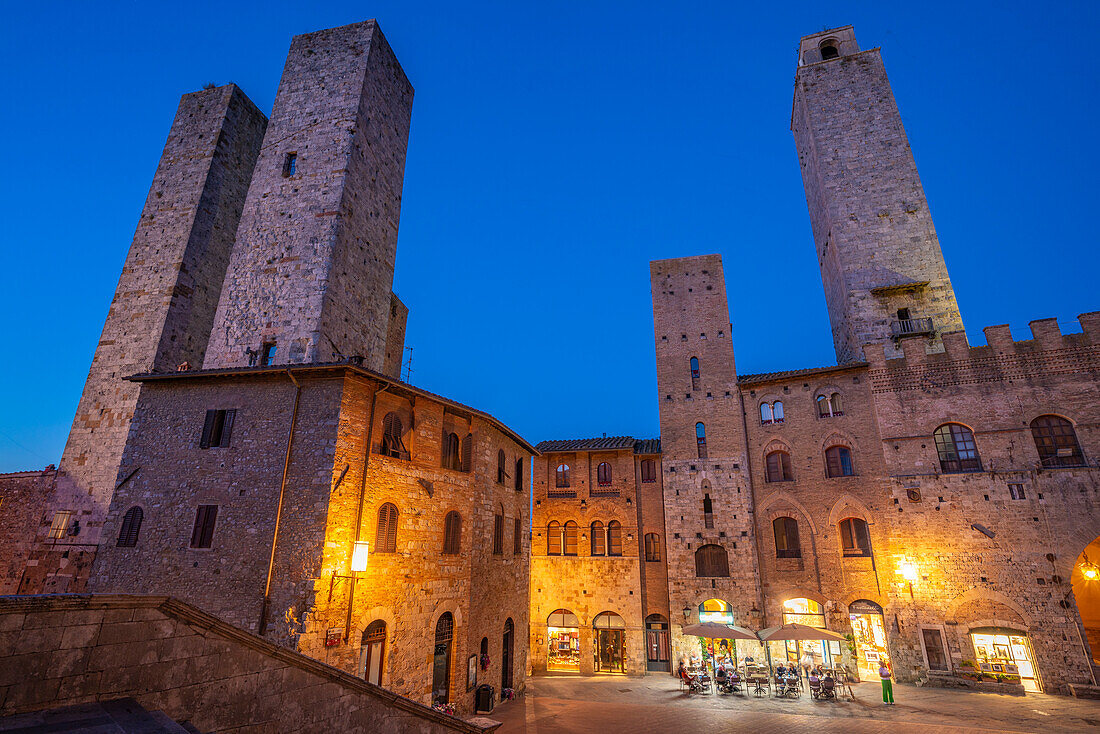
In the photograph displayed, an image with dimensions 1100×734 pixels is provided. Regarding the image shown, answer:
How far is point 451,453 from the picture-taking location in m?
16.6

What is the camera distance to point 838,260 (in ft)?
85.0

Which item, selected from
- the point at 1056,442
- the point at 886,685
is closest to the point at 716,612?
the point at 886,685

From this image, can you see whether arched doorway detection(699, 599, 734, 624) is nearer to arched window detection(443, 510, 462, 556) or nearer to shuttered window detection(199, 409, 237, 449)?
arched window detection(443, 510, 462, 556)

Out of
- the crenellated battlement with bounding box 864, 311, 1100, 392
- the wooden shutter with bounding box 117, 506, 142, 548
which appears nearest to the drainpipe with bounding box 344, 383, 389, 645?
the wooden shutter with bounding box 117, 506, 142, 548

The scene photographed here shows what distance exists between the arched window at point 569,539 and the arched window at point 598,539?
873 millimetres

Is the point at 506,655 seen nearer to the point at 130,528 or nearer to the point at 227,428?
the point at 227,428

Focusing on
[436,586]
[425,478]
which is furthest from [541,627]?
[425,478]

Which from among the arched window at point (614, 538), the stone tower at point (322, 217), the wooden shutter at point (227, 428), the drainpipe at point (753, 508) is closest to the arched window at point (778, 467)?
the drainpipe at point (753, 508)

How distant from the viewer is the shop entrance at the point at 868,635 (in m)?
19.6

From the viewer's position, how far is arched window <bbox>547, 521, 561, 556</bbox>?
83.1 ft

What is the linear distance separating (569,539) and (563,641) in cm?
457

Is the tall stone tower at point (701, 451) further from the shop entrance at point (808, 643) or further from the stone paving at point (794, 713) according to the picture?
the stone paving at point (794, 713)

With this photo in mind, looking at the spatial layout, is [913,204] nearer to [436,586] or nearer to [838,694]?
[838,694]

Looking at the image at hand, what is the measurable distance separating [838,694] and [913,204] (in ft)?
72.6
